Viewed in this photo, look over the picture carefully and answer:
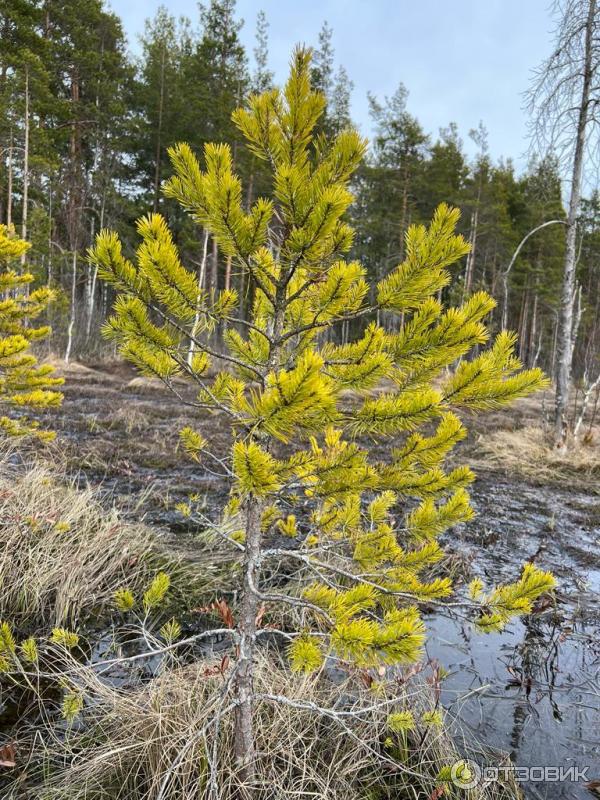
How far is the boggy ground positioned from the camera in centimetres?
246

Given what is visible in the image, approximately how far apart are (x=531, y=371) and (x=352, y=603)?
103 cm

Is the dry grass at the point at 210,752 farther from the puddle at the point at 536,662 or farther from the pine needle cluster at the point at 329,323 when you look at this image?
the pine needle cluster at the point at 329,323

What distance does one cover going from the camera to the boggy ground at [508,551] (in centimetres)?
246

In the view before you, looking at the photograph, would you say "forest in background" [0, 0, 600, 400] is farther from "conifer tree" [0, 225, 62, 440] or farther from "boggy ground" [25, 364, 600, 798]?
"conifer tree" [0, 225, 62, 440]

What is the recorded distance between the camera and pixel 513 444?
8953mm

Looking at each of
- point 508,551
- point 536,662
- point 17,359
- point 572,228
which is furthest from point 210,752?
point 572,228

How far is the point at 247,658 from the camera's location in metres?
1.74

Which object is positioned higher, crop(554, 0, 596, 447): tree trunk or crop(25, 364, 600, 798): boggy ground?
crop(554, 0, 596, 447): tree trunk

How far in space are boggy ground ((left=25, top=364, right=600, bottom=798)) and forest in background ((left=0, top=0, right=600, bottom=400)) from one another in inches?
220

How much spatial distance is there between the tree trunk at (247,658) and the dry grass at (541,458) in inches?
264

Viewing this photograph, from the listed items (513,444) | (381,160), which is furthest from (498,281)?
(513,444)

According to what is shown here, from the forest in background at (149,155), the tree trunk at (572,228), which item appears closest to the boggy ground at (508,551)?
the tree trunk at (572,228)

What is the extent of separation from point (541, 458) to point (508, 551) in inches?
166

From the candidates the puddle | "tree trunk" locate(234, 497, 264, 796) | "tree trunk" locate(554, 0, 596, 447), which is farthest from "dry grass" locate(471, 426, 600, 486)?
"tree trunk" locate(234, 497, 264, 796)
